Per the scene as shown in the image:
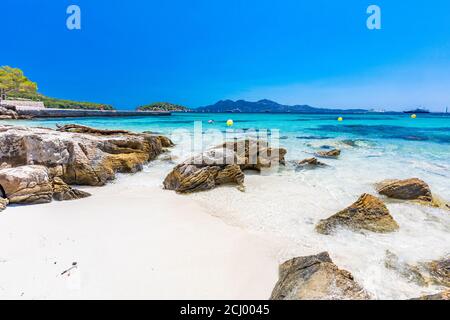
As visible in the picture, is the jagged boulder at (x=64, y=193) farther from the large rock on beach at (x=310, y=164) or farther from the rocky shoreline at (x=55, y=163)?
the large rock on beach at (x=310, y=164)

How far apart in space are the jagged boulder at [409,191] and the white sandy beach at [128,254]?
405 cm

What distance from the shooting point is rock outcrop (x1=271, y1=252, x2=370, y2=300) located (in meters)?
2.33

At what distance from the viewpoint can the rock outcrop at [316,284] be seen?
91.7 inches

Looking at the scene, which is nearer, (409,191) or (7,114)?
(409,191)

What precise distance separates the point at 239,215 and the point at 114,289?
2713 mm

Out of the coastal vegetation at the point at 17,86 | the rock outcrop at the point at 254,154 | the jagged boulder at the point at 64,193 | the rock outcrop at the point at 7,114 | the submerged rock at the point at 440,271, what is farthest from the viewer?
the coastal vegetation at the point at 17,86

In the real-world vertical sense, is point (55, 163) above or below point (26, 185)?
above

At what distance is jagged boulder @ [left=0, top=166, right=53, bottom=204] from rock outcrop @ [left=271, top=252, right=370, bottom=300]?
194 inches

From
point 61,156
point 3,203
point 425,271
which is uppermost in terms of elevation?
point 61,156

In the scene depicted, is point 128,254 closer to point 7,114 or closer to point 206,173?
point 206,173

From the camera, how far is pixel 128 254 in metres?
3.55

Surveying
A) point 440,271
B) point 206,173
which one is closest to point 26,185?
point 206,173

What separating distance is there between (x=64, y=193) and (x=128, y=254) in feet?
9.72

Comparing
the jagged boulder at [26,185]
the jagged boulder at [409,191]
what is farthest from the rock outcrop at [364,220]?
the jagged boulder at [26,185]
